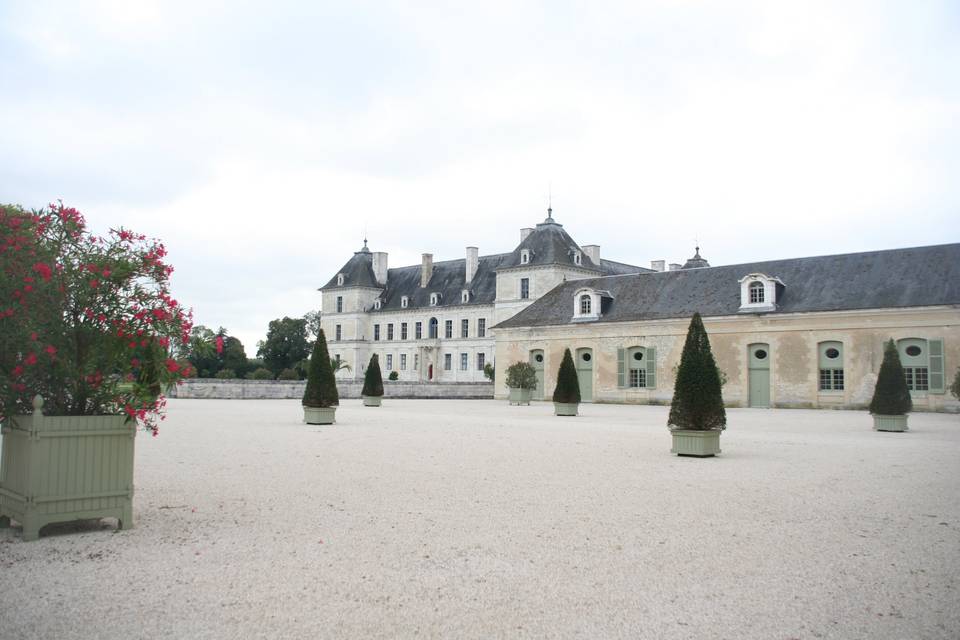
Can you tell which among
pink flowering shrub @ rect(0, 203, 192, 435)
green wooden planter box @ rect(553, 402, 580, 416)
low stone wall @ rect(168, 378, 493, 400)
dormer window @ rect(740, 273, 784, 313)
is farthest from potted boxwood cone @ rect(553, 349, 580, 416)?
pink flowering shrub @ rect(0, 203, 192, 435)

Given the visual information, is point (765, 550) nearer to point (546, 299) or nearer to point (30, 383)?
point (30, 383)

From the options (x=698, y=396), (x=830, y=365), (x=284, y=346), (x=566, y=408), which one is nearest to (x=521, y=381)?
(x=566, y=408)

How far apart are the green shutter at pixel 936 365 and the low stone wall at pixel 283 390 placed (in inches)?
863

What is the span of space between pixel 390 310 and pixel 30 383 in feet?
189

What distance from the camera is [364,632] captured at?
164 inches

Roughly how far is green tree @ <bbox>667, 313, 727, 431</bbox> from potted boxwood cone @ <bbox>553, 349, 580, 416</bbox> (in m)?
11.2

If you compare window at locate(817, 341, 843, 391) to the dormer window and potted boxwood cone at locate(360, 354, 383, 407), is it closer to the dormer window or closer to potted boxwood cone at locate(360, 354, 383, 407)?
the dormer window

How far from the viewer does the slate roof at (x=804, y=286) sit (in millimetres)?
27781

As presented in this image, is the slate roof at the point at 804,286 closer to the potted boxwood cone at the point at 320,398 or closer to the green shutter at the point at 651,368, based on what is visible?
the green shutter at the point at 651,368

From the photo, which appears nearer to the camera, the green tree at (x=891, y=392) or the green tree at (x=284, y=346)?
the green tree at (x=891, y=392)

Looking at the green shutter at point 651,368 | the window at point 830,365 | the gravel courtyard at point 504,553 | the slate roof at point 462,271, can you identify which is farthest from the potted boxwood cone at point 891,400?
the slate roof at point 462,271

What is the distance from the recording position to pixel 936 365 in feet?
86.9

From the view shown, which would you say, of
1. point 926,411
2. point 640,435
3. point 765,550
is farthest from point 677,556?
point 926,411

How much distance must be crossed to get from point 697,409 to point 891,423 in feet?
26.0
